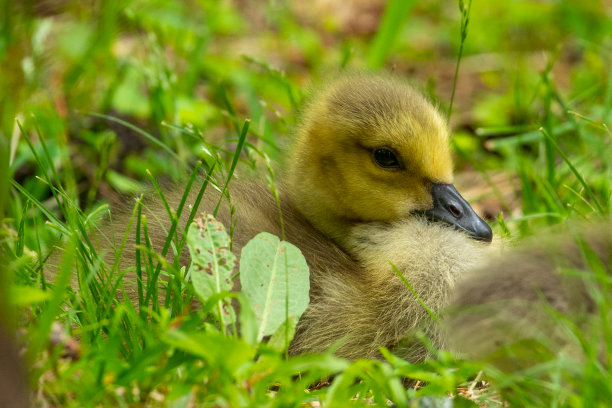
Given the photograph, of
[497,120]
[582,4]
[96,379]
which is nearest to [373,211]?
[96,379]

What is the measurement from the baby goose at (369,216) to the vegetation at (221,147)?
15 cm

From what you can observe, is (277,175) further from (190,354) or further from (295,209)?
(190,354)

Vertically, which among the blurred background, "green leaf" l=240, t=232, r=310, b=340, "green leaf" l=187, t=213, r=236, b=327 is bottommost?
the blurred background

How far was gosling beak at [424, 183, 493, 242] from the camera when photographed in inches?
91.7

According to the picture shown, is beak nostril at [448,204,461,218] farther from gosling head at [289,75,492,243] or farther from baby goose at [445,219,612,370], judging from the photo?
baby goose at [445,219,612,370]

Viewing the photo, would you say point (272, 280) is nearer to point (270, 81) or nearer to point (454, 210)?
point (454, 210)

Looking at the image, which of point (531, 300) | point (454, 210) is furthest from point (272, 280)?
point (454, 210)

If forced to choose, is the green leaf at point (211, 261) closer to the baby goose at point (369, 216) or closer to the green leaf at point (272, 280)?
the green leaf at point (272, 280)

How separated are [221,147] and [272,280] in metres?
0.92

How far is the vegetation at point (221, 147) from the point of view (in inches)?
59.9

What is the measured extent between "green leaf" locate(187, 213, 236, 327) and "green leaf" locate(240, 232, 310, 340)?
51 millimetres

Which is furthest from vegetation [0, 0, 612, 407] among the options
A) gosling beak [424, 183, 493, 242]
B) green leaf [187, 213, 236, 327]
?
gosling beak [424, 183, 493, 242]

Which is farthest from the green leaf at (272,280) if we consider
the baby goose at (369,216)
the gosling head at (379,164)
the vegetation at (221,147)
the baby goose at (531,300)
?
the gosling head at (379,164)

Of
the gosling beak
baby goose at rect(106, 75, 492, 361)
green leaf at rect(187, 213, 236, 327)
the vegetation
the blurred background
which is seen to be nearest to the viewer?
the vegetation
